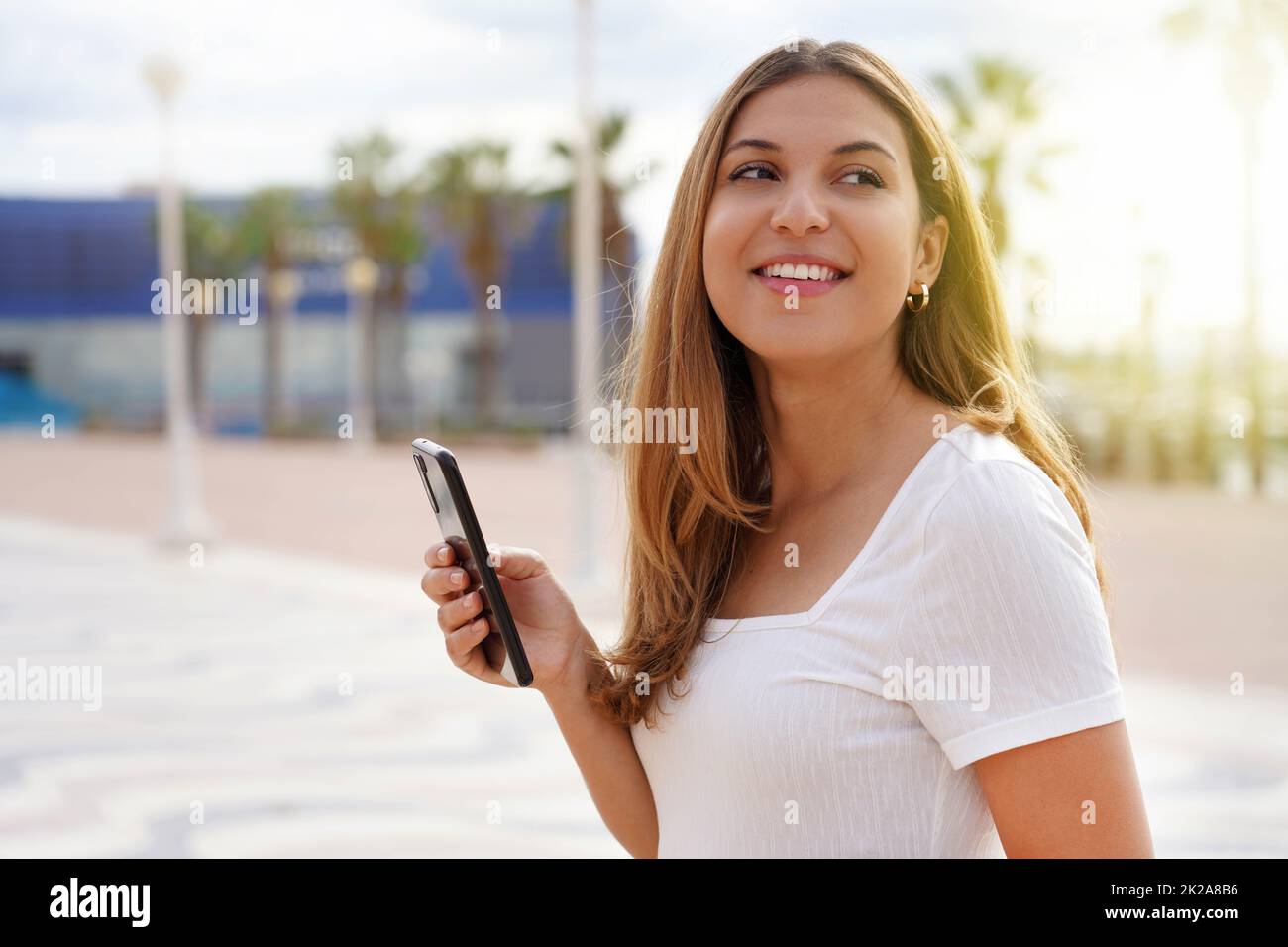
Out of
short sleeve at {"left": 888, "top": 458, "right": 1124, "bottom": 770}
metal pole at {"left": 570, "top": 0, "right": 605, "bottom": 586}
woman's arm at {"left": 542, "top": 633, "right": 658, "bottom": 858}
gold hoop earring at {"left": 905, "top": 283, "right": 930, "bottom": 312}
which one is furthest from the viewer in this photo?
metal pole at {"left": 570, "top": 0, "right": 605, "bottom": 586}

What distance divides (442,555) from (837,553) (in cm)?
60

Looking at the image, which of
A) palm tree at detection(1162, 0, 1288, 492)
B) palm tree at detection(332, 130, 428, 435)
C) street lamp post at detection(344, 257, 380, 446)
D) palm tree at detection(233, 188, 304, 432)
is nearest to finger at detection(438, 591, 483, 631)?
palm tree at detection(1162, 0, 1288, 492)

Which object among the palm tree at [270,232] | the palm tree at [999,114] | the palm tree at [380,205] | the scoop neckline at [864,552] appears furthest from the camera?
the palm tree at [270,232]

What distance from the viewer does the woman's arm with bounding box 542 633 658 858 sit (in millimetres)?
2090

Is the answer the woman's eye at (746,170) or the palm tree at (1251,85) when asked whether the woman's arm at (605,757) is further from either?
the palm tree at (1251,85)

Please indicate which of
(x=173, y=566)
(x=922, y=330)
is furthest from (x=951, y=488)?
(x=173, y=566)

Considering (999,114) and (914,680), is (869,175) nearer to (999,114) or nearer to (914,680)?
(914,680)

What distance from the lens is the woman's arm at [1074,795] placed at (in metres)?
1.57

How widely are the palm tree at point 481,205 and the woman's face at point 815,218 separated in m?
37.2

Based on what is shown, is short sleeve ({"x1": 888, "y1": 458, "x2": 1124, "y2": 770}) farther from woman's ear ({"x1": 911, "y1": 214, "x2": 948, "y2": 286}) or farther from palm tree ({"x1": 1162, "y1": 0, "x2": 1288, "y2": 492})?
palm tree ({"x1": 1162, "y1": 0, "x2": 1288, "y2": 492})

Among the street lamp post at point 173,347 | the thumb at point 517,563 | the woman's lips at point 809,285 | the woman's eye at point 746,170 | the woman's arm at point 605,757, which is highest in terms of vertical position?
the street lamp post at point 173,347

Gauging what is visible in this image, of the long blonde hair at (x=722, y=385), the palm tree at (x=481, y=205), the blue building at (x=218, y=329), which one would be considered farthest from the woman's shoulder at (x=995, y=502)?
the blue building at (x=218, y=329)

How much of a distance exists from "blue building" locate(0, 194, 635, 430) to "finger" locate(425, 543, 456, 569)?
51804mm
